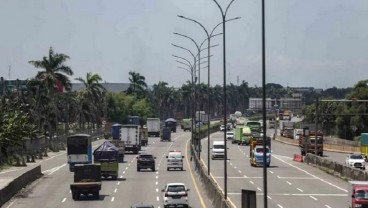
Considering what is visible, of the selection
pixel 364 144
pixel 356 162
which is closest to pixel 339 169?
pixel 356 162

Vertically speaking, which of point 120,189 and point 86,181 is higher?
point 86,181

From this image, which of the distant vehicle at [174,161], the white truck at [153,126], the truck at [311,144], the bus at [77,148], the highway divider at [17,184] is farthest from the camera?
the white truck at [153,126]

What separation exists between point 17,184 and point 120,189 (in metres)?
6.91

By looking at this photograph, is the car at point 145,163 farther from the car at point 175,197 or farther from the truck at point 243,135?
the truck at point 243,135

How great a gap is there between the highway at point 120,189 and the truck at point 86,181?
52 centimetres

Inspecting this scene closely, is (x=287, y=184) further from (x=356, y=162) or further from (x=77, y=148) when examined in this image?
(x=77, y=148)

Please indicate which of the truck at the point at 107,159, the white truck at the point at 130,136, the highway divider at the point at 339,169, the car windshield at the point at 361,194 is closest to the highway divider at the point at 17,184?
the truck at the point at 107,159

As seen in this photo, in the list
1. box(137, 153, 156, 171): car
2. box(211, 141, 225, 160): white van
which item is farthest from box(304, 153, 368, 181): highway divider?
box(137, 153, 156, 171): car

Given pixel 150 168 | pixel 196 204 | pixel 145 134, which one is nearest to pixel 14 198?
pixel 196 204

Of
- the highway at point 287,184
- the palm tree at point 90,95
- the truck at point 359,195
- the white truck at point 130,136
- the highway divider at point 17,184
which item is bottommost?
the highway at point 287,184

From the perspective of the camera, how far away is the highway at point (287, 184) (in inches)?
1914

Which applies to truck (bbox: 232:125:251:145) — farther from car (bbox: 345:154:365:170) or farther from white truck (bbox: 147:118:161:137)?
car (bbox: 345:154:365:170)

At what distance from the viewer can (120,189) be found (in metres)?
57.1

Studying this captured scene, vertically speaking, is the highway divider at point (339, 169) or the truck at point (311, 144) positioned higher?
the truck at point (311, 144)
